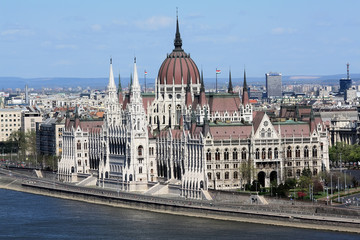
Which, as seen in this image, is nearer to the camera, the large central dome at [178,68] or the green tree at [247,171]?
the green tree at [247,171]

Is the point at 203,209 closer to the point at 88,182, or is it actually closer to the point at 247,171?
the point at 247,171

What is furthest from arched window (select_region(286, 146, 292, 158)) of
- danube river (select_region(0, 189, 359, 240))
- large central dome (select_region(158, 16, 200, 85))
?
large central dome (select_region(158, 16, 200, 85))

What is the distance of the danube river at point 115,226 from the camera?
136000 millimetres

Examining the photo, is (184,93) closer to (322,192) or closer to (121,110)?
(121,110)

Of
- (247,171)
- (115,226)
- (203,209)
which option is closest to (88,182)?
(247,171)

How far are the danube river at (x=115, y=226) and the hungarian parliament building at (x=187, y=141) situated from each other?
10.4 m

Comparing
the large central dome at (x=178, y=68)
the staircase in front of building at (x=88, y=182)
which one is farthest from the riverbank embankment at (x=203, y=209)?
the large central dome at (x=178, y=68)

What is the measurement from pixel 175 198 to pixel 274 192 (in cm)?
1454

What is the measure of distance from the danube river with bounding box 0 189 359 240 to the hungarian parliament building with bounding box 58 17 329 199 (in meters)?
10.4

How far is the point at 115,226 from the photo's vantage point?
481ft

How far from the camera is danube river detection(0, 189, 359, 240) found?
136 m

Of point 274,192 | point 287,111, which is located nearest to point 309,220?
point 274,192

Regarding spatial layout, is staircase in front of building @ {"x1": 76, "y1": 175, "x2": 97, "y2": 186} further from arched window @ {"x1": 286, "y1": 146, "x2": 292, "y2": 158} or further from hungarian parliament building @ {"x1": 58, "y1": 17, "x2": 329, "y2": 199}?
arched window @ {"x1": 286, "y1": 146, "x2": 292, "y2": 158}

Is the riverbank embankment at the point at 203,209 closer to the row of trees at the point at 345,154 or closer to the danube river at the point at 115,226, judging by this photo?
the danube river at the point at 115,226
